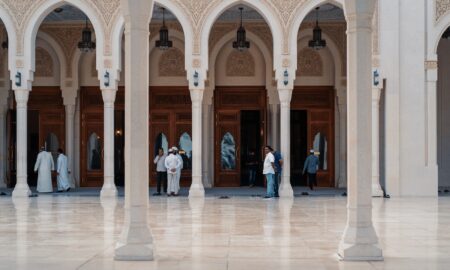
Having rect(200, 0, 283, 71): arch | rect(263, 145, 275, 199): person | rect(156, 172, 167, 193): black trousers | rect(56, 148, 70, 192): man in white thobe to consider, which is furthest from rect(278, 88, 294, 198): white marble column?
rect(56, 148, 70, 192): man in white thobe

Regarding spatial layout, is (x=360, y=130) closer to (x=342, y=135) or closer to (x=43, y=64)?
(x=342, y=135)

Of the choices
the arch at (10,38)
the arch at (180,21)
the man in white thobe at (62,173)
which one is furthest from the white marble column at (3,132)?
the arch at (180,21)

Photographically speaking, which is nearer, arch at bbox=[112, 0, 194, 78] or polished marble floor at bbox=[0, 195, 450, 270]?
polished marble floor at bbox=[0, 195, 450, 270]

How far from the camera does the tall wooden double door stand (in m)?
19.5

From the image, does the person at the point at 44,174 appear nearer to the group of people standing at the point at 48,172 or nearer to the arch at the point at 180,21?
the group of people standing at the point at 48,172

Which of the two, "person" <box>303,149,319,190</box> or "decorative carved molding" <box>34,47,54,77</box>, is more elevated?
"decorative carved molding" <box>34,47,54,77</box>

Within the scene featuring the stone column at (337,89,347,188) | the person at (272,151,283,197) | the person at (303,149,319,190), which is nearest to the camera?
the person at (272,151,283,197)

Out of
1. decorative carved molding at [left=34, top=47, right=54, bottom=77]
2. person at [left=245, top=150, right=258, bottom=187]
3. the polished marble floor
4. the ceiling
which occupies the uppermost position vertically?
the ceiling

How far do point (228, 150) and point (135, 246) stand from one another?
13.1 m

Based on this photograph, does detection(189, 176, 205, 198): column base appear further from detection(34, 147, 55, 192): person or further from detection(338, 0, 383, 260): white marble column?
detection(338, 0, 383, 260): white marble column

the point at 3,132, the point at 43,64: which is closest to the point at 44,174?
the point at 3,132

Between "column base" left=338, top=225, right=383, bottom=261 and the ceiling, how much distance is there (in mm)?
11781

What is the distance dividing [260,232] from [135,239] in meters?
2.72

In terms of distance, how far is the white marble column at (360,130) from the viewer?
661 centimetres
